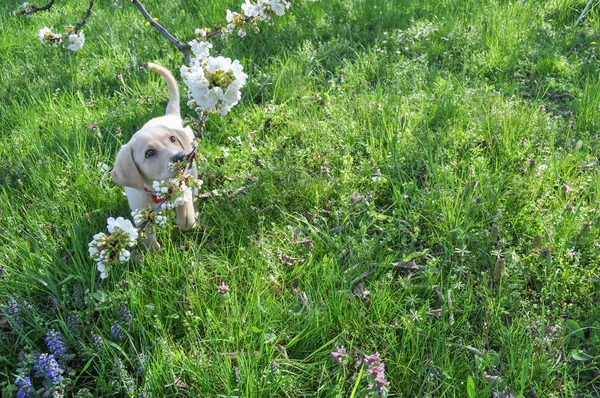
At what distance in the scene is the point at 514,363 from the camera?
6.60ft

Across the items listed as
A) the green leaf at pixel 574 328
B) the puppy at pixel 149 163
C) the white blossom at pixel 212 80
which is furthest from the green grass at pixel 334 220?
the white blossom at pixel 212 80

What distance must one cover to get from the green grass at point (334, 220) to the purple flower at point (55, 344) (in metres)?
0.06

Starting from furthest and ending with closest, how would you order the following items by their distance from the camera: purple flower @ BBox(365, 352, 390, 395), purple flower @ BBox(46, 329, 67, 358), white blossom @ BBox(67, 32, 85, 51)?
white blossom @ BBox(67, 32, 85, 51)
purple flower @ BBox(46, 329, 67, 358)
purple flower @ BBox(365, 352, 390, 395)

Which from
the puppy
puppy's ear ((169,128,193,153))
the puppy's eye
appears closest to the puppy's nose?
the puppy

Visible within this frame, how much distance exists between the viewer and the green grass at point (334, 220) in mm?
2094

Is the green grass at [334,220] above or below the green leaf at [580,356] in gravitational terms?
above

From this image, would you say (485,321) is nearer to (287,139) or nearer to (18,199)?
(287,139)

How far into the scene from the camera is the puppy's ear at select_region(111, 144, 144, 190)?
8.08 feet

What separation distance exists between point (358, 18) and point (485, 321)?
3.52 metres

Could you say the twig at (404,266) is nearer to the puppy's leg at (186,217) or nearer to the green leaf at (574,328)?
the green leaf at (574,328)

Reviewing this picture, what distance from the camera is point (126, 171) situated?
246 cm

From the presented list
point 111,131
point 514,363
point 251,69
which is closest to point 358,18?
point 251,69

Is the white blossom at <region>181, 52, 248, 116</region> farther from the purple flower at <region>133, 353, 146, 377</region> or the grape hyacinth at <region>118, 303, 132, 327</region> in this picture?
the purple flower at <region>133, 353, 146, 377</region>

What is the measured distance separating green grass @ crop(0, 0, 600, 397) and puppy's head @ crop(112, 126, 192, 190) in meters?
0.37
